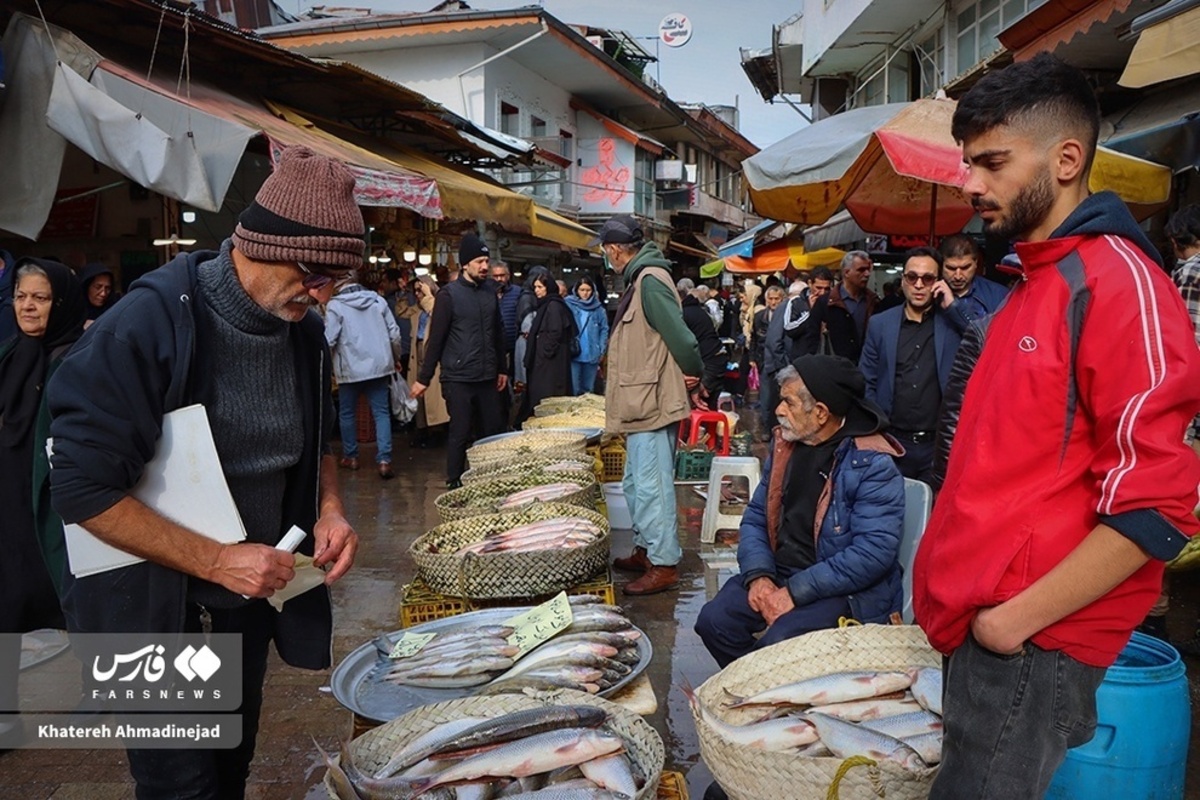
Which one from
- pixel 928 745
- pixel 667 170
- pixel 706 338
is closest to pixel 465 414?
pixel 706 338

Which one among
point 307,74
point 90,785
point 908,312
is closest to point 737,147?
point 307,74

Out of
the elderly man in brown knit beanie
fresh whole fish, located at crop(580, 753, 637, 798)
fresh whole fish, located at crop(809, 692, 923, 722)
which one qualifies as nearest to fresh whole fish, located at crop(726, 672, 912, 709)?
fresh whole fish, located at crop(809, 692, 923, 722)

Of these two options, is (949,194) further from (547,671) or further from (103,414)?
(103,414)

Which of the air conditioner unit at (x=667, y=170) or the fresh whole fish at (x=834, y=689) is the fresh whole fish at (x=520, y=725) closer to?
the fresh whole fish at (x=834, y=689)

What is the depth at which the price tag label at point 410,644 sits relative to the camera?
310 centimetres

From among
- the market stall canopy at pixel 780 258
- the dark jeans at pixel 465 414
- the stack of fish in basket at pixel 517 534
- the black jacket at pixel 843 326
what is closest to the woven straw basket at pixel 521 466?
the stack of fish in basket at pixel 517 534

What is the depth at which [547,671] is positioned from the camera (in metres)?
2.87

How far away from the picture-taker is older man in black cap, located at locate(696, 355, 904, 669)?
3.53 m

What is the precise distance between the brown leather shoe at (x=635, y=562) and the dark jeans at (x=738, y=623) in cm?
207

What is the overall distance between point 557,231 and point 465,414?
709cm

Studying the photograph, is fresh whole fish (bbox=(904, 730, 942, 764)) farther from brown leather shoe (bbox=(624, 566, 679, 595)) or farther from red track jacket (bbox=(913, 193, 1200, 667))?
brown leather shoe (bbox=(624, 566, 679, 595))

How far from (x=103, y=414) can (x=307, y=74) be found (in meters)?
9.76

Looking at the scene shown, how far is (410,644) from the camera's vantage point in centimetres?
315

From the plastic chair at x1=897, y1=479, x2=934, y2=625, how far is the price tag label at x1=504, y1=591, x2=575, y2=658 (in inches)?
60.6
